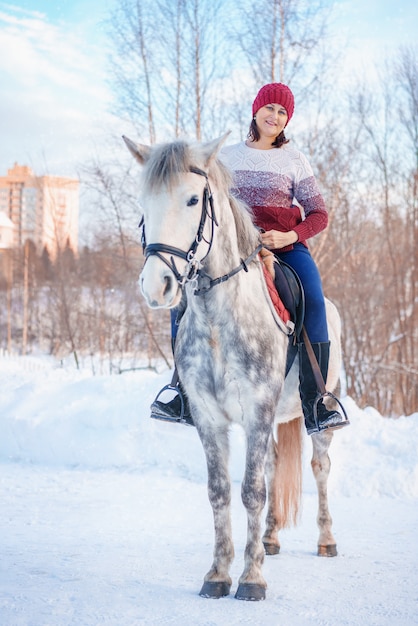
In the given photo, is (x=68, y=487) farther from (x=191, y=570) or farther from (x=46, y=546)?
(x=191, y=570)

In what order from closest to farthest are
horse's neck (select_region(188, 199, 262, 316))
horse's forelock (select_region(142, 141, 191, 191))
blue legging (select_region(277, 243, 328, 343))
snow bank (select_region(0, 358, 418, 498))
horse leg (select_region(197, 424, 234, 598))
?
horse's forelock (select_region(142, 141, 191, 191)) → horse's neck (select_region(188, 199, 262, 316)) → horse leg (select_region(197, 424, 234, 598)) → blue legging (select_region(277, 243, 328, 343)) → snow bank (select_region(0, 358, 418, 498))

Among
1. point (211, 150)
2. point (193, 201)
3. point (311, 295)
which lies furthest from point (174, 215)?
point (311, 295)

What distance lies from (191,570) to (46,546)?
115 cm

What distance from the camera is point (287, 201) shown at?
4469 mm

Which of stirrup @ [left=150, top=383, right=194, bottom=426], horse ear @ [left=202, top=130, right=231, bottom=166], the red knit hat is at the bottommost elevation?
stirrup @ [left=150, top=383, right=194, bottom=426]

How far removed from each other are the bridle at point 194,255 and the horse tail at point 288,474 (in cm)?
187

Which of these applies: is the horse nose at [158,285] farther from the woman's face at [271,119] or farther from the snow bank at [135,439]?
the snow bank at [135,439]

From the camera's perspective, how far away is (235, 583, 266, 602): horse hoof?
11.7 ft

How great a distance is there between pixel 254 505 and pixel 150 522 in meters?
2.12

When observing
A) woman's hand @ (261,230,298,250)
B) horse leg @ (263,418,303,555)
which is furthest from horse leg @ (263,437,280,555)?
woman's hand @ (261,230,298,250)

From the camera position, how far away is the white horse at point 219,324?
319 cm

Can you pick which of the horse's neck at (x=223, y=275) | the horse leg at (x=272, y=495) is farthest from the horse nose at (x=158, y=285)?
the horse leg at (x=272, y=495)

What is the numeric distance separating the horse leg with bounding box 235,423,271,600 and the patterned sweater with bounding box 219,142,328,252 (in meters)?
1.47

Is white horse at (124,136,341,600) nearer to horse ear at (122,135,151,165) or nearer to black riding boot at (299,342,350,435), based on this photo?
horse ear at (122,135,151,165)
